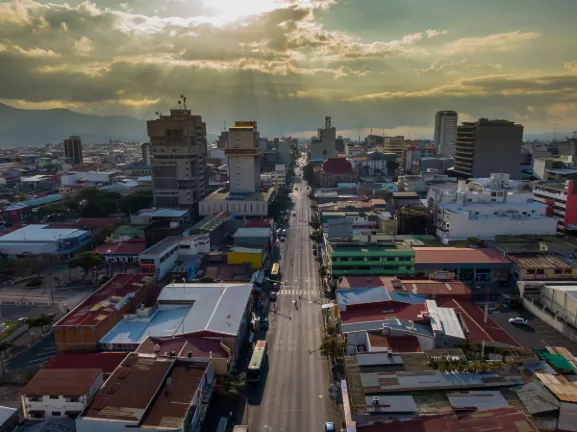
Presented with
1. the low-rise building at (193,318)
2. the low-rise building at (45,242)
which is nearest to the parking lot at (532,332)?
the low-rise building at (193,318)

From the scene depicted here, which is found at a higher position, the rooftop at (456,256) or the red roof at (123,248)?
the rooftop at (456,256)

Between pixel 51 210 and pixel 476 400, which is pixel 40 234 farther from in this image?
pixel 476 400

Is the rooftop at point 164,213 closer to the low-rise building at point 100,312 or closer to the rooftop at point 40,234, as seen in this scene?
the rooftop at point 40,234

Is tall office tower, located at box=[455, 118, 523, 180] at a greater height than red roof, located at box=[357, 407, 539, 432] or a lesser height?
greater

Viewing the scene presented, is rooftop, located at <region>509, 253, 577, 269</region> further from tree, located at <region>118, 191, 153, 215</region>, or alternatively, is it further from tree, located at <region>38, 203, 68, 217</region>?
tree, located at <region>38, 203, 68, 217</region>

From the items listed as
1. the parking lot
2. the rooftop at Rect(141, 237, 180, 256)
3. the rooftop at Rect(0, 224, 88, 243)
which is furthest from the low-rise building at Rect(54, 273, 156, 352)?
the parking lot

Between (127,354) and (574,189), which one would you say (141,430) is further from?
(574,189)
